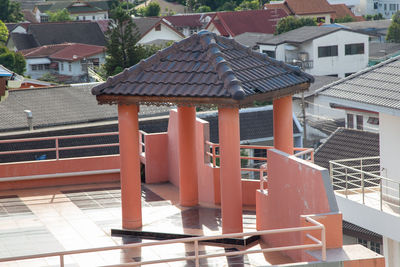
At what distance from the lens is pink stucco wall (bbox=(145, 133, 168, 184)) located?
16.7m

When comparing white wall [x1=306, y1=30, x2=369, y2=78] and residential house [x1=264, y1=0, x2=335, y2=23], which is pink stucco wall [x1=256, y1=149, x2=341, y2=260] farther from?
residential house [x1=264, y1=0, x2=335, y2=23]

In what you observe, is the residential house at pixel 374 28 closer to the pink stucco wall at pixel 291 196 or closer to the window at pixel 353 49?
the window at pixel 353 49

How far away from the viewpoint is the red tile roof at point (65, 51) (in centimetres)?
7562

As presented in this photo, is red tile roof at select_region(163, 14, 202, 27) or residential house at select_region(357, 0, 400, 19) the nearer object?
red tile roof at select_region(163, 14, 202, 27)

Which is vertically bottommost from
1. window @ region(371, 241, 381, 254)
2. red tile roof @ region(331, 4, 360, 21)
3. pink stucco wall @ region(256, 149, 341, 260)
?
window @ region(371, 241, 381, 254)

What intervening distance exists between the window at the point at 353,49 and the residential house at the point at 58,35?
30010 millimetres

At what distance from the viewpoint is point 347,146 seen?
93.9ft

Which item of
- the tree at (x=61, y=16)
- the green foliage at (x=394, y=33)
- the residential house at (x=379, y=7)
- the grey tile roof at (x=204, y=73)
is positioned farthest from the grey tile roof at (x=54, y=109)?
the residential house at (x=379, y=7)

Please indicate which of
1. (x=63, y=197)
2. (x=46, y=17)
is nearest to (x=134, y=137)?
(x=63, y=197)

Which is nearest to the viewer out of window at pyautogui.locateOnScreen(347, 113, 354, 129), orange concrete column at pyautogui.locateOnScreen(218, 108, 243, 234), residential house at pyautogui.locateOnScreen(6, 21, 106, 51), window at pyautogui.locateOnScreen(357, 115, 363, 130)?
orange concrete column at pyautogui.locateOnScreen(218, 108, 243, 234)

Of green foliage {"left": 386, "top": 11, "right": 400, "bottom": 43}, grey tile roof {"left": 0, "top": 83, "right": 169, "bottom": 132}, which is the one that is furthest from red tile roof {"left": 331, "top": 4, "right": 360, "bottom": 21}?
grey tile roof {"left": 0, "top": 83, "right": 169, "bottom": 132}

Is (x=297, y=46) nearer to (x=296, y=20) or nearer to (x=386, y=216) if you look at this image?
(x=296, y=20)

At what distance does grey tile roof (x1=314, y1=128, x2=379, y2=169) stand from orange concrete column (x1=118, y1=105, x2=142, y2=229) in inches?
615

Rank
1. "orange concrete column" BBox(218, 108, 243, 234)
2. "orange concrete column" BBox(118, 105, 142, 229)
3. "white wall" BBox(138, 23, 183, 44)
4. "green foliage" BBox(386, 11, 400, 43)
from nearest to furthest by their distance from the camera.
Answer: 1. "orange concrete column" BBox(218, 108, 243, 234)
2. "orange concrete column" BBox(118, 105, 142, 229)
3. "green foliage" BBox(386, 11, 400, 43)
4. "white wall" BBox(138, 23, 183, 44)
